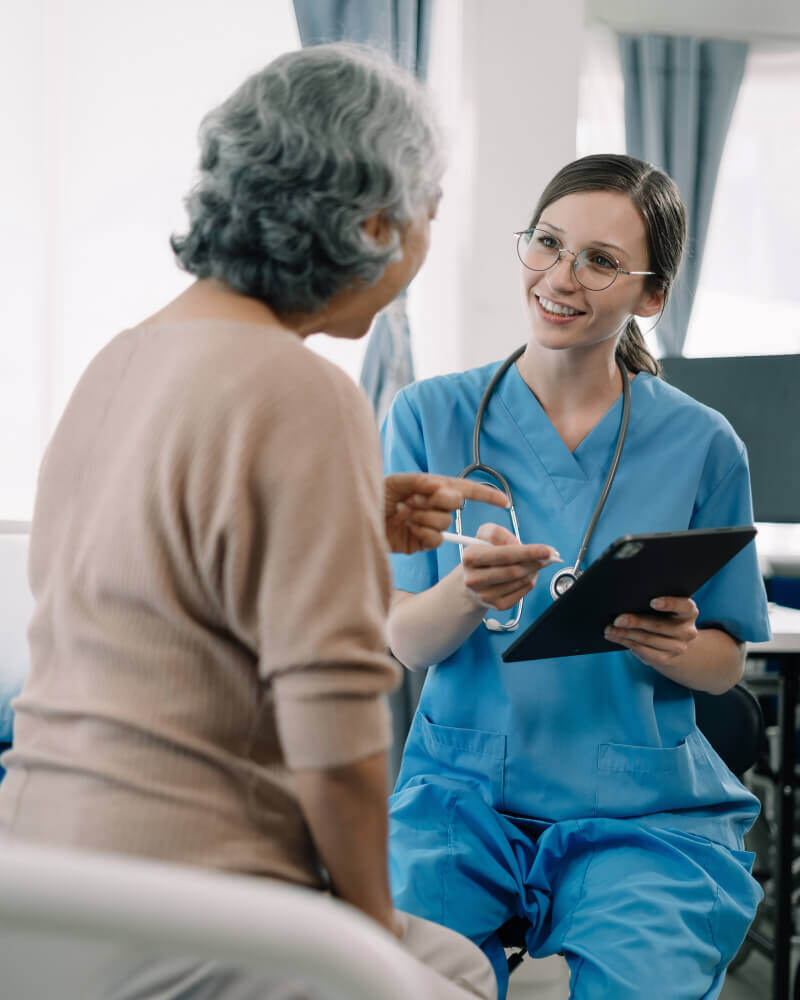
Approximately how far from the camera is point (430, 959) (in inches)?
28.8

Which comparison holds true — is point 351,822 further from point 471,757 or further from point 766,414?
point 766,414

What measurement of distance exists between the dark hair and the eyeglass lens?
0.03m

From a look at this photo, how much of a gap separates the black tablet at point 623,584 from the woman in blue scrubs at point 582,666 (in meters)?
0.03

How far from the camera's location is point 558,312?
126 cm

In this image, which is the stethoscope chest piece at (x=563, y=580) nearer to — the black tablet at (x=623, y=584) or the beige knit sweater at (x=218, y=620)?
→ the black tablet at (x=623, y=584)

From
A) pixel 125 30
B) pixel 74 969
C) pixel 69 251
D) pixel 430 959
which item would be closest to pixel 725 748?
pixel 430 959

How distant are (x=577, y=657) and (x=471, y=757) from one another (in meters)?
0.18

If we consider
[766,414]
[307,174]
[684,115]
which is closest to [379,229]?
[307,174]

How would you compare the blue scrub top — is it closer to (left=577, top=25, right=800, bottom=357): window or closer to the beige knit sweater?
the beige knit sweater

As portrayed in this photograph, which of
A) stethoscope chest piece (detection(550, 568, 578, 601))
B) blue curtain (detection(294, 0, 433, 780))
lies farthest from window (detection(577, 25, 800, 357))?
stethoscope chest piece (detection(550, 568, 578, 601))

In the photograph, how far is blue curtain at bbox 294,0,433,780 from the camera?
8.57 feet

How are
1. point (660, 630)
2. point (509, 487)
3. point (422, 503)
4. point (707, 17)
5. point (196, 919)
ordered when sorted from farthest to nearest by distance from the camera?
point (707, 17) → point (509, 487) → point (660, 630) → point (422, 503) → point (196, 919)

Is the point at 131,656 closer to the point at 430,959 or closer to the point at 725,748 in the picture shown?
the point at 430,959

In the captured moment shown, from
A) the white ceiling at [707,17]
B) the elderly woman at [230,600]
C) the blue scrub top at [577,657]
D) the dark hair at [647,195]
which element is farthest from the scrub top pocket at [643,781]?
the white ceiling at [707,17]
